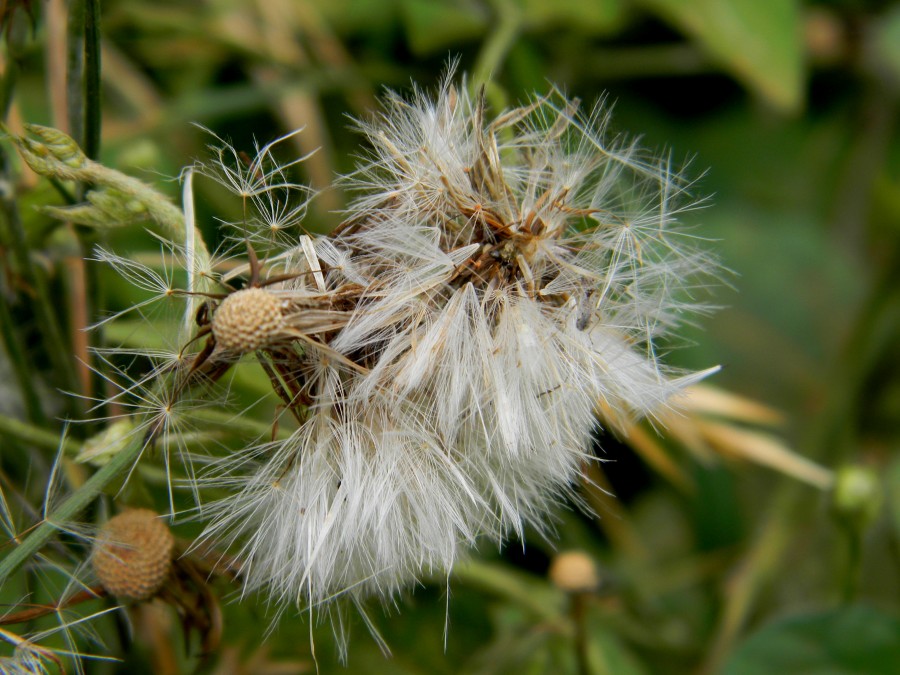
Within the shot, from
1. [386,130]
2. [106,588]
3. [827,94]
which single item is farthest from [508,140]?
[827,94]

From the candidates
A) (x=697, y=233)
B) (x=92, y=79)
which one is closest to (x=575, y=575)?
(x=92, y=79)

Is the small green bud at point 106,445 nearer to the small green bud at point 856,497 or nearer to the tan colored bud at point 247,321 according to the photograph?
the tan colored bud at point 247,321

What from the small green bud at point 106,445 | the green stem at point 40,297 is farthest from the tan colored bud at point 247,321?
the green stem at point 40,297

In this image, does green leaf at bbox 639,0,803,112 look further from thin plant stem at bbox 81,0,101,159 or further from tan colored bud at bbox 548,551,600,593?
thin plant stem at bbox 81,0,101,159

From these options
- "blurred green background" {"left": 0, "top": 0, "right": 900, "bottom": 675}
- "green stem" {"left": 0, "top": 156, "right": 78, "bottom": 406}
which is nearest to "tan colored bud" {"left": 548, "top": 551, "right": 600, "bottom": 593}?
"blurred green background" {"left": 0, "top": 0, "right": 900, "bottom": 675}

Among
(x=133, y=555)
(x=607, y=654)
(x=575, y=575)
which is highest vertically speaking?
(x=133, y=555)

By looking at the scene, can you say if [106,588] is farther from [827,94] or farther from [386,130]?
[827,94]

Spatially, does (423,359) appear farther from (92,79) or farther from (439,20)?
(439,20)
